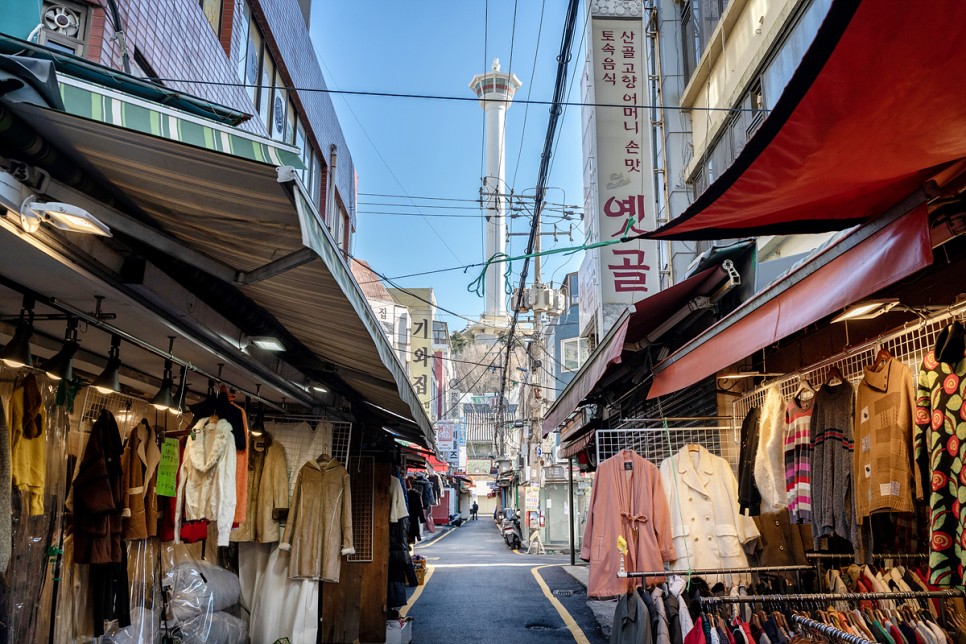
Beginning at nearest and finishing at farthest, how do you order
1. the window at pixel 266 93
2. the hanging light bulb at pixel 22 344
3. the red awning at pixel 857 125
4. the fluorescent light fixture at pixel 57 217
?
the red awning at pixel 857 125 → the fluorescent light fixture at pixel 57 217 → the hanging light bulb at pixel 22 344 → the window at pixel 266 93

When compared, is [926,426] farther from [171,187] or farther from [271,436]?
[271,436]

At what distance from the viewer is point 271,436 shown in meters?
7.62

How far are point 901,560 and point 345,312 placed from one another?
13.1 feet

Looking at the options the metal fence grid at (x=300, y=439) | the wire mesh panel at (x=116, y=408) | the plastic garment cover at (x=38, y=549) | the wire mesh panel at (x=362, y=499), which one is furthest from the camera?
the wire mesh panel at (x=362, y=499)

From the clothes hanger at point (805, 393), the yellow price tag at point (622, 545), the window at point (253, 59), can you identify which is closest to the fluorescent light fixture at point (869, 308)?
the clothes hanger at point (805, 393)

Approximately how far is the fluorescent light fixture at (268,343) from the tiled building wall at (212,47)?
2972mm

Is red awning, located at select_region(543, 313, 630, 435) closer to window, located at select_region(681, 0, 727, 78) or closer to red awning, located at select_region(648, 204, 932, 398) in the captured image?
red awning, located at select_region(648, 204, 932, 398)

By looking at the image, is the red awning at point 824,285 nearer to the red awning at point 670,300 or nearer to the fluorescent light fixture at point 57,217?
the red awning at point 670,300

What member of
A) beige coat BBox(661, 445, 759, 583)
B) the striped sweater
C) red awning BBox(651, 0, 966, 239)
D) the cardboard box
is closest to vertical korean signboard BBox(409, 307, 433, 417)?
the cardboard box

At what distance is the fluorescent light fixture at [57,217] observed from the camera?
287 cm

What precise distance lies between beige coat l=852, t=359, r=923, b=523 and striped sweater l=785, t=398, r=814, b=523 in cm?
58

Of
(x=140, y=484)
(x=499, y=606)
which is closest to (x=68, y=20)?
(x=140, y=484)

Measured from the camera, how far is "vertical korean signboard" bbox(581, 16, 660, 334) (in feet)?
37.4

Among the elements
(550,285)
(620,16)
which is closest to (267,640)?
(620,16)
